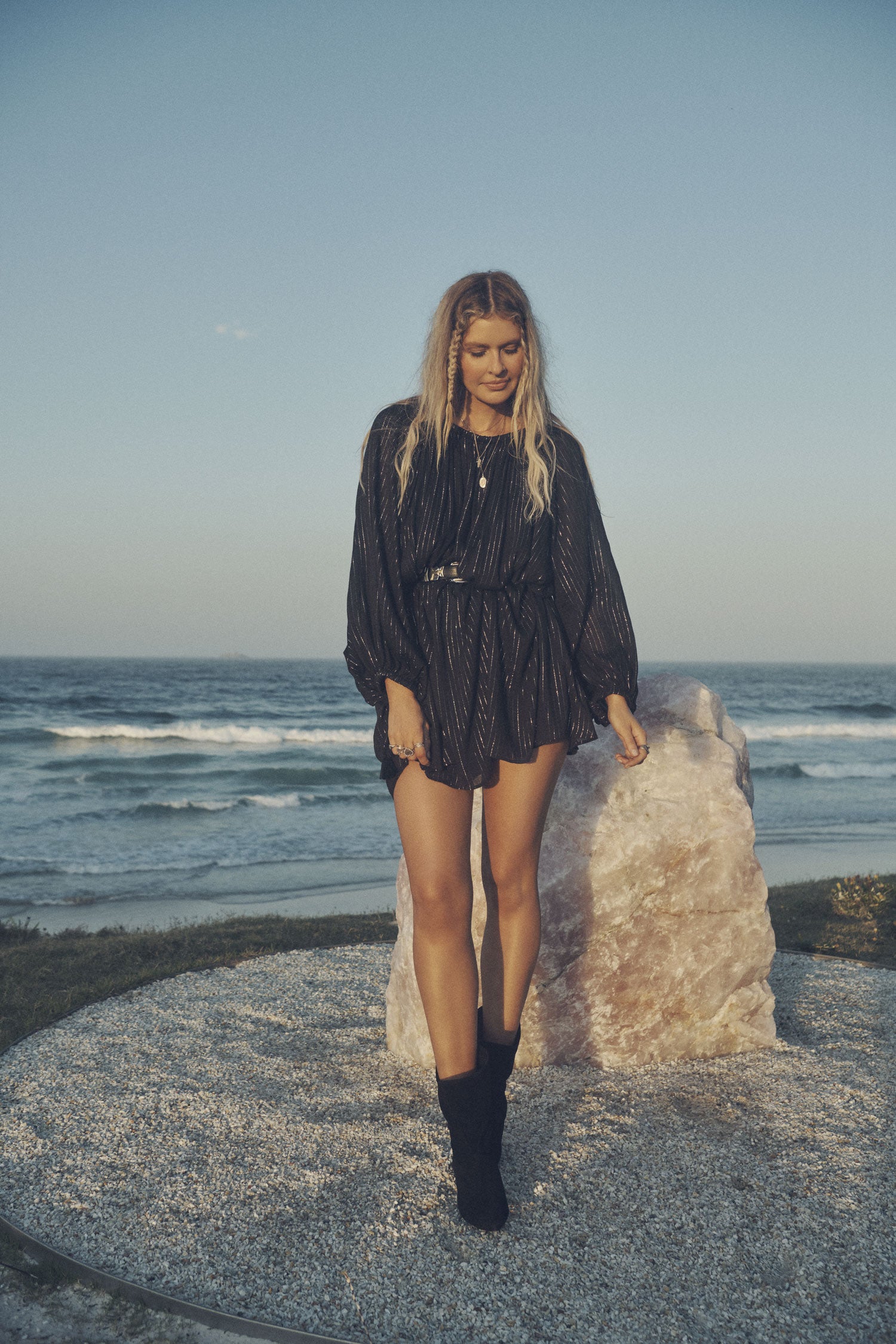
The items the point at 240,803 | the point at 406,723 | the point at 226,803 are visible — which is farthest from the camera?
the point at 240,803

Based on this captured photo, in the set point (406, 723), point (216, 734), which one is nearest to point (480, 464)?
point (406, 723)

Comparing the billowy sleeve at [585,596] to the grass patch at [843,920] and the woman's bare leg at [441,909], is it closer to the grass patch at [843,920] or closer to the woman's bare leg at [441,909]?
the woman's bare leg at [441,909]

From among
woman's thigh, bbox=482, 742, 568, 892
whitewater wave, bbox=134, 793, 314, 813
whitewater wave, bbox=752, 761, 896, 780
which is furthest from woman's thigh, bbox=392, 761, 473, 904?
whitewater wave, bbox=752, 761, 896, 780

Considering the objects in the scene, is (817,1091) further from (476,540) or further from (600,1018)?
(476,540)

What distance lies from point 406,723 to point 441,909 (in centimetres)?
46

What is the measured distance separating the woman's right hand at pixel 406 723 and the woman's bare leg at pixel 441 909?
0.09 m

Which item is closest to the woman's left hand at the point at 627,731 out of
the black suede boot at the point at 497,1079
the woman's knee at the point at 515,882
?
the woman's knee at the point at 515,882

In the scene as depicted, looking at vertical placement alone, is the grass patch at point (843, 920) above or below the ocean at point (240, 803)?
above

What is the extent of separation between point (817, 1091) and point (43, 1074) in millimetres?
2636

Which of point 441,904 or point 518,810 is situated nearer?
point 441,904

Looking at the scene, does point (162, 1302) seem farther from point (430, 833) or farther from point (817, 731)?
point (817, 731)

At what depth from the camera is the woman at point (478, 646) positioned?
218 centimetres

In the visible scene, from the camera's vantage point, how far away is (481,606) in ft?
7.54

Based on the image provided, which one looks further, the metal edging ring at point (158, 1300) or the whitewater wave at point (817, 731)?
the whitewater wave at point (817, 731)
